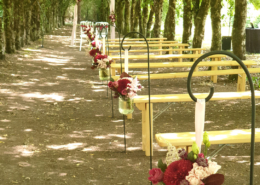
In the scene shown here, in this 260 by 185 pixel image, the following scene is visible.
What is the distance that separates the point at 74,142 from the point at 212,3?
884cm

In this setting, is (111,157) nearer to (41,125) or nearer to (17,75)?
(41,125)

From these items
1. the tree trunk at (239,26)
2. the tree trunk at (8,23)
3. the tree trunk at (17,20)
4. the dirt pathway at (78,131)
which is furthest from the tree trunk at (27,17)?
the tree trunk at (239,26)

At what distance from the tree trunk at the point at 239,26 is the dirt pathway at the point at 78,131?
102 cm

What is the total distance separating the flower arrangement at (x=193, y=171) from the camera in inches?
80.4

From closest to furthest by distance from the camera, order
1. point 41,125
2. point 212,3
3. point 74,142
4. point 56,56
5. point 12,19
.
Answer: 1. point 74,142
2. point 41,125
3. point 212,3
4. point 12,19
5. point 56,56

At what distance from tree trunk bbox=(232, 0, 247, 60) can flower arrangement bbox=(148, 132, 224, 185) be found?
9354 millimetres

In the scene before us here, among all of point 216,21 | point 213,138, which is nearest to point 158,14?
point 216,21

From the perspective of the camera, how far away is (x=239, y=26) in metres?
10.8

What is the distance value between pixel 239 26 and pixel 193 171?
373 inches

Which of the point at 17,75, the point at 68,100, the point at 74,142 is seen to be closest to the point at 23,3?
the point at 17,75

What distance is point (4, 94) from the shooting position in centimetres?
890

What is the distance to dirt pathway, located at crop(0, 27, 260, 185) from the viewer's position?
4.60 meters

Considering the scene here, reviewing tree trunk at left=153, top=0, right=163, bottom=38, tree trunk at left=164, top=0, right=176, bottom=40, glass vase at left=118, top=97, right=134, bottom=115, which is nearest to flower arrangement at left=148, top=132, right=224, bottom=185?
glass vase at left=118, top=97, right=134, bottom=115

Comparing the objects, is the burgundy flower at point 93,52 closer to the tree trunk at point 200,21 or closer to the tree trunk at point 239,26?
the tree trunk at point 239,26
